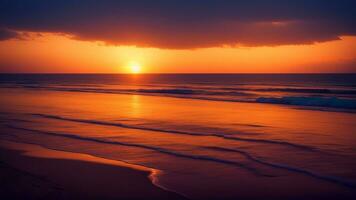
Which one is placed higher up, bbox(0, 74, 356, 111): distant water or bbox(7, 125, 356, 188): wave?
bbox(7, 125, 356, 188): wave

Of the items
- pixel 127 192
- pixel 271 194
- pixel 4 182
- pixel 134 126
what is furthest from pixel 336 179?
pixel 134 126

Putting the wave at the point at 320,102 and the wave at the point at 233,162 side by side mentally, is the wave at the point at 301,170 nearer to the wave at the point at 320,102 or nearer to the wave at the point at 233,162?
the wave at the point at 233,162

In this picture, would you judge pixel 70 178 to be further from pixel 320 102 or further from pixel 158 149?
pixel 320 102

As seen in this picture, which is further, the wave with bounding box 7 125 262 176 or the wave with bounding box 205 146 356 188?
the wave with bounding box 7 125 262 176

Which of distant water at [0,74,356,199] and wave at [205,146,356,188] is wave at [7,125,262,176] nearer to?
distant water at [0,74,356,199]

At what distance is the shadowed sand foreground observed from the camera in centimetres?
760

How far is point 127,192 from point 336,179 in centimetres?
422

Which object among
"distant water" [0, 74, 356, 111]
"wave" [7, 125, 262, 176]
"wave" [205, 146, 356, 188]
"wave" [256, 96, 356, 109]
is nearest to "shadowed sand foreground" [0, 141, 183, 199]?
"wave" [7, 125, 262, 176]

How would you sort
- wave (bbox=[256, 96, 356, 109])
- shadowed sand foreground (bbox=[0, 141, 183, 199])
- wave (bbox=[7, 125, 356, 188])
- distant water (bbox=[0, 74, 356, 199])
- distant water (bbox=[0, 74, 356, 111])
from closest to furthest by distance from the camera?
shadowed sand foreground (bbox=[0, 141, 183, 199]) → distant water (bbox=[0, 74, 356, 199]) → wave (bbox=[7, 125, 356, 188]) → wave (bbox=[256, 96, 356, 109]) → distant water (bbox=[0, 74, 356, 111])

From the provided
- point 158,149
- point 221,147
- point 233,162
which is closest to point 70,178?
point 158,149

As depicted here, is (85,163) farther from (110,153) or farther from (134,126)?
(134,126)

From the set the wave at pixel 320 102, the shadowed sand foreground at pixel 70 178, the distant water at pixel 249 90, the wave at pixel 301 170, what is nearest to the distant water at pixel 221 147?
the wave at pixel 301 170

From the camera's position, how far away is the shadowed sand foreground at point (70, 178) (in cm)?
760

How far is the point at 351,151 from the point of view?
1146cm
